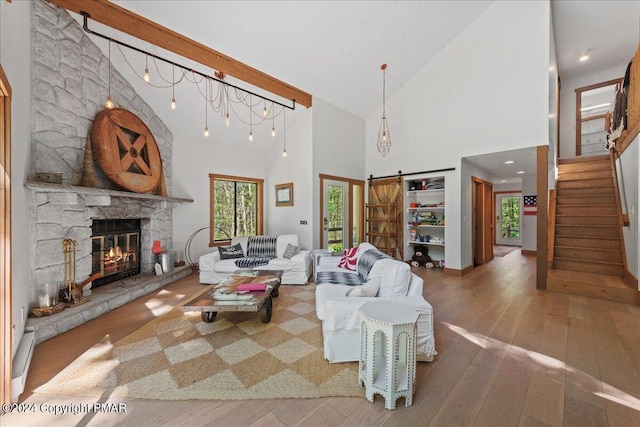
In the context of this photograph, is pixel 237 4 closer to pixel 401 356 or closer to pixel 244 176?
pixel 244 176

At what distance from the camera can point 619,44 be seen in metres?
5.55

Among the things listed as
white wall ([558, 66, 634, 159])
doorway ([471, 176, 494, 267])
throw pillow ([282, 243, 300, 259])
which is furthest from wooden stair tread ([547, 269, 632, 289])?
white wall ([558, 66, 634, 159])

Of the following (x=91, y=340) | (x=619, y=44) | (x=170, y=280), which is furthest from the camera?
(x=619, y=44)

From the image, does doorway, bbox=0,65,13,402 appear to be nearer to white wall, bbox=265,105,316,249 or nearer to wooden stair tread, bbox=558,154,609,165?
white wall, bbox=265,105,316,249

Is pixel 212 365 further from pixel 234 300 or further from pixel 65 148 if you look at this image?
pixel 65 148

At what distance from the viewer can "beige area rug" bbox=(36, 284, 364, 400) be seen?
1.78 metres

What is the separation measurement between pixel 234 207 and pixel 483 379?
5.31 m

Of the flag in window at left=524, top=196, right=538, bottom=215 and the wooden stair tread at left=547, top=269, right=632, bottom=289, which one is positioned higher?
the flag in window at left=524, top=196, right=538, bottom=215

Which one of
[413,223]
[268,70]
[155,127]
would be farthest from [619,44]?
[155,127]

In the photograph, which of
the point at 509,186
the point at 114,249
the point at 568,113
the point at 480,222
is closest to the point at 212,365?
the point at 114,249

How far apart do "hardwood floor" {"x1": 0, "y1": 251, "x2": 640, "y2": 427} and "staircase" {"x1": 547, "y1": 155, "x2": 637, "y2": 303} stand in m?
0.49

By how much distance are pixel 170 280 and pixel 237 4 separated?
4217 mm

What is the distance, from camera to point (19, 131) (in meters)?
2.15

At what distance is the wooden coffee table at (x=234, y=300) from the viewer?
246 centimetres
